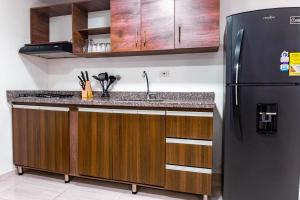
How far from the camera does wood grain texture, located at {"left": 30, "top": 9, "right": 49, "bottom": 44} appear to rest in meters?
2.74

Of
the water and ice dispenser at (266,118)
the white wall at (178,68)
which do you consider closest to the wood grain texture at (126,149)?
the white wall at (178,68)

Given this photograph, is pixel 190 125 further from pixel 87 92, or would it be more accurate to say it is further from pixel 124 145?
pixel 87 92

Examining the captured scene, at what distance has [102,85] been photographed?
267cm

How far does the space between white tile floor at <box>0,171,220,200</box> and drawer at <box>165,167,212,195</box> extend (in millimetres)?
205

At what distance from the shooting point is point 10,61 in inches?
97.5

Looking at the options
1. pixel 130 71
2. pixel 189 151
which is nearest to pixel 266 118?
pixel 189 151

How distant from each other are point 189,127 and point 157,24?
1109mm

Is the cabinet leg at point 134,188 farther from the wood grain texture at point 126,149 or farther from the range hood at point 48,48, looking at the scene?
the range hood at point 48,48

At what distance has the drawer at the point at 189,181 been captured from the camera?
182 centimetres

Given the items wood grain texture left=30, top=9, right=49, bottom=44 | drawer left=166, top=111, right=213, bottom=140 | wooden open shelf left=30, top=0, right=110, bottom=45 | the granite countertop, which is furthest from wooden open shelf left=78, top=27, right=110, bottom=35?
drawer left=166, top=111, right=213, bottom=140

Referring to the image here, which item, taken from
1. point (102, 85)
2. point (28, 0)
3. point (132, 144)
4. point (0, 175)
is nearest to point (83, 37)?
point (102, 85)

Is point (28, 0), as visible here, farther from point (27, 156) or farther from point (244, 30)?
point (244, 30)

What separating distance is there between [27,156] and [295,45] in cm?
281

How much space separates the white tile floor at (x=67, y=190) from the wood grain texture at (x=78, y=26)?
152cm
